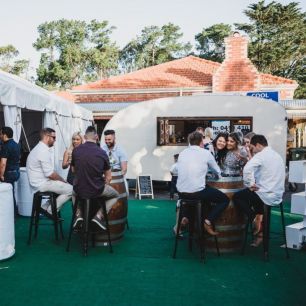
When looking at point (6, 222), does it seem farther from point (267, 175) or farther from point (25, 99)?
point (25, 99)

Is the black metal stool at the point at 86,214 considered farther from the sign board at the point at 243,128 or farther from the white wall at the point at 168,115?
the sign board at the point at 243,128

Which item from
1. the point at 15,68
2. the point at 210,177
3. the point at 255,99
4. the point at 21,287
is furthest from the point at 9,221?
the point at 15,68

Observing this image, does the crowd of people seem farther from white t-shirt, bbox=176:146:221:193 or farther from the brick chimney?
the brick chimney

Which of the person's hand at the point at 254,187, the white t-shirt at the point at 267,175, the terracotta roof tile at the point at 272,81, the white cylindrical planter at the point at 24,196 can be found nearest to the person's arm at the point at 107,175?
the white t-shirt at the point at 267,175

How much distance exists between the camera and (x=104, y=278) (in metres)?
4.39

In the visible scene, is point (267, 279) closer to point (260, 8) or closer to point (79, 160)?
point (79, 160)

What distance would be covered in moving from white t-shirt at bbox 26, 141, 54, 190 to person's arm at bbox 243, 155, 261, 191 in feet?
9.17

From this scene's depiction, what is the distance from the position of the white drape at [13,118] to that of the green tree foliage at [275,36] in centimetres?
2864

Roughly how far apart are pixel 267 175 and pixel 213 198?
792 mm

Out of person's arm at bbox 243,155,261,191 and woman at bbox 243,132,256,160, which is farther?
woman at bbox 243,132,256,160

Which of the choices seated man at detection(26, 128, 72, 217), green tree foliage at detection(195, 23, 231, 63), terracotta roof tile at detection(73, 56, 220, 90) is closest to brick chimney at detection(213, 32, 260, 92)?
terracotta roof tile at detection(73, 56, 220, 90)

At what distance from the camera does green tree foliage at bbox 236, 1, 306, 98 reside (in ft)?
108

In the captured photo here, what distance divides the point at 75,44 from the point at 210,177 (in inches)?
1685

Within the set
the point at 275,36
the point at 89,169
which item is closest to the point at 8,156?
the point at 89,169
